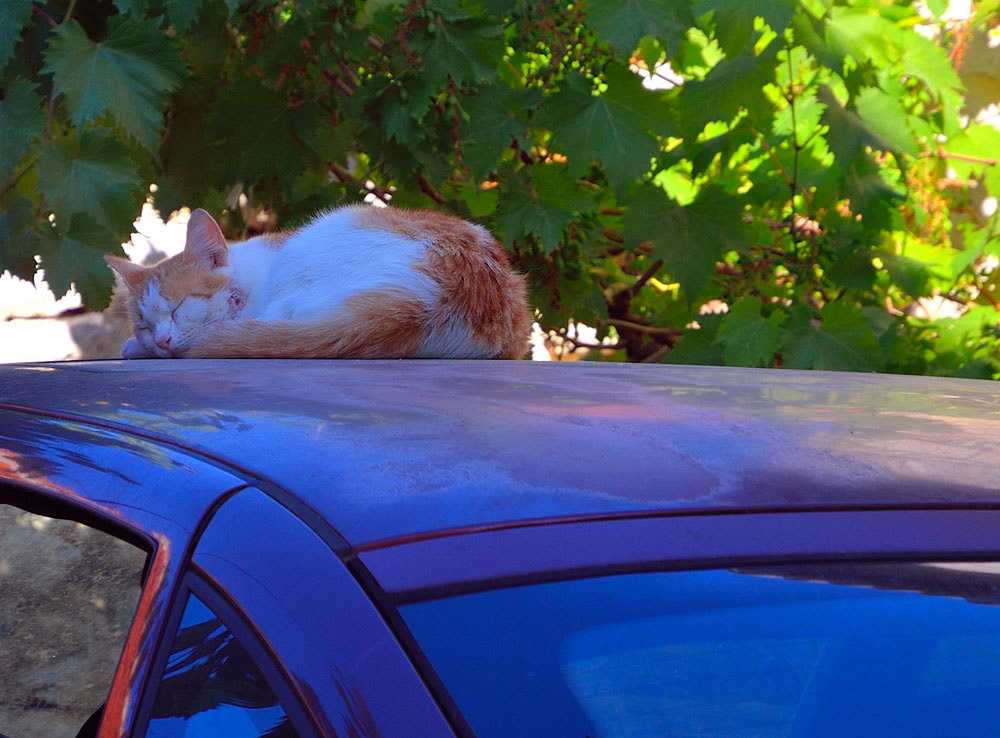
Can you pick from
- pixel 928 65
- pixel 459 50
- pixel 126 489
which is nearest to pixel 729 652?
pixel 126 489

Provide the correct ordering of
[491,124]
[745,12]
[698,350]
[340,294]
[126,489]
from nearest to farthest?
[126,489], [340,294], [745,12], [491,124], [698,350]

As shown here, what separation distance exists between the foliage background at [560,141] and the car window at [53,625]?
1.21 m

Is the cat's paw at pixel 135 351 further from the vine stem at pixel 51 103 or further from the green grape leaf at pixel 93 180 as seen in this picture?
the vine stem at pixel 51 103

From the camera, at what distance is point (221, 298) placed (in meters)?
2.33

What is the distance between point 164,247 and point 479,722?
4.84 meters

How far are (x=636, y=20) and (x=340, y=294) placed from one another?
0.90 metres

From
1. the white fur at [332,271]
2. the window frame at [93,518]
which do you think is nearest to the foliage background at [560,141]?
the white fur at [332,271]

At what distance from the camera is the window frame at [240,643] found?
69cm

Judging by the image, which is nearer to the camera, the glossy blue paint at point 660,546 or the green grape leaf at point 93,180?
the glossy blue paint at point 660,546

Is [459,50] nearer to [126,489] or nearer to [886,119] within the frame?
[886,119]

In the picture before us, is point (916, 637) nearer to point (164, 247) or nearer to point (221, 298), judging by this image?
point (221, 298)

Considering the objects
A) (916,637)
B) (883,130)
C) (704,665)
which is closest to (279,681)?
(704,665)

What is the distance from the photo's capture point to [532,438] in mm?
920

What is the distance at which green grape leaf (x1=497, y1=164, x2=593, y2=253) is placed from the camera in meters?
2.62
